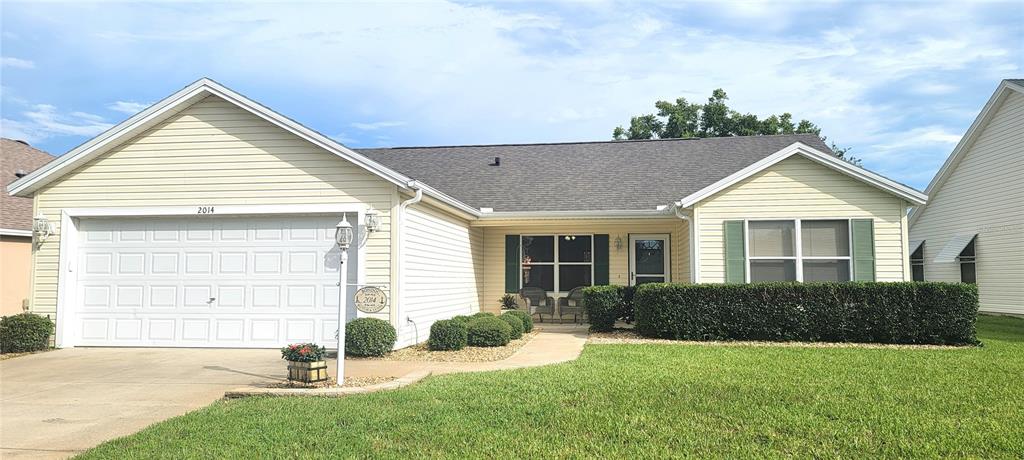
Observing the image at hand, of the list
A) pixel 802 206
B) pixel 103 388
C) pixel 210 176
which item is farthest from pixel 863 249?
pixel 103 388

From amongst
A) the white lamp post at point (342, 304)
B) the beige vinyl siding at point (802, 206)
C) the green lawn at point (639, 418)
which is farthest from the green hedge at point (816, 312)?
the white lamp post at point (342, 304)

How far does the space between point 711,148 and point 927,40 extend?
7379 millimetres

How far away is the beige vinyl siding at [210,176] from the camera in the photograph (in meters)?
11.5

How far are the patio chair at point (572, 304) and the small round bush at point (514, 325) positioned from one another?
3.11 m

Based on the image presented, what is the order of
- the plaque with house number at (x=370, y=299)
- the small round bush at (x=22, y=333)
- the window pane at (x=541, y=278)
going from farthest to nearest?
the window pane at (x=541, y=278), the small round bush at (x=22, y=333), the plaque with house number at (x=370, y=299)

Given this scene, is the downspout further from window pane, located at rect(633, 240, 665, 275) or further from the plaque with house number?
window pane, located at rect(633, 240, 665, 275)

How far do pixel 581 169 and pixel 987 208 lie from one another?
1179 centimetres

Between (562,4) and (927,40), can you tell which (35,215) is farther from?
(927,40)

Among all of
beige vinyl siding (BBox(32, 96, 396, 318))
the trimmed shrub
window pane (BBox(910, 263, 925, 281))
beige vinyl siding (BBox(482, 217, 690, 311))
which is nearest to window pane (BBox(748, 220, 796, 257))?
beige vinyl siding (BBox(482, 217, 690, 311))

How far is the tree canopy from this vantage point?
112 ft

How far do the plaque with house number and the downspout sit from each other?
4.28 ft

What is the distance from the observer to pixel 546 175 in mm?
18516

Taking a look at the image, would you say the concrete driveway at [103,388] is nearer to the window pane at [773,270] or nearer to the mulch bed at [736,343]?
the mulch bed at [736,343]

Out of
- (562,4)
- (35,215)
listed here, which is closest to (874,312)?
(562,4)
